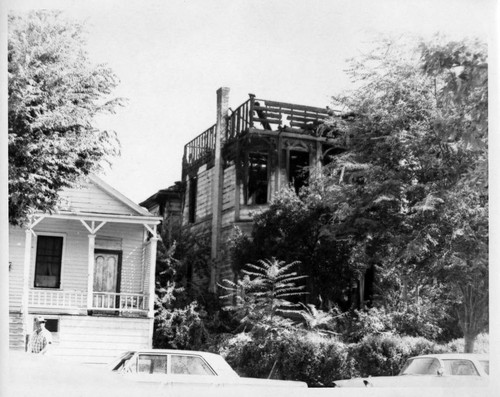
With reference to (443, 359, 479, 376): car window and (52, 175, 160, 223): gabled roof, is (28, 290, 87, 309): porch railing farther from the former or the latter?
(443, 359, 479, 376): car window

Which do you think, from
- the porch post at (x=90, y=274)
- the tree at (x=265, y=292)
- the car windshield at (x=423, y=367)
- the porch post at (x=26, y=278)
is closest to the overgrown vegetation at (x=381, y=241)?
the tree at (x=265, y=292)

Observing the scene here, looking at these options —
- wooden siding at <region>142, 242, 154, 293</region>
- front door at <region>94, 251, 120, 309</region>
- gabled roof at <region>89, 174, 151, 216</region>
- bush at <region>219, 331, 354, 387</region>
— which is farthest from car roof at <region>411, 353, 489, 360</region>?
gabled roof at <region>89, 174, 151, 216</region>

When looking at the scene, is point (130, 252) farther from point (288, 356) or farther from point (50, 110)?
point (288, 356)

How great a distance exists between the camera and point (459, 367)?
7.93 meters

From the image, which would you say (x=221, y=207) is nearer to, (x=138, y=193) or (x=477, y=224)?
(x=138, y=193)

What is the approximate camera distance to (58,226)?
25.6 feet

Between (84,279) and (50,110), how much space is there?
5.54 ft

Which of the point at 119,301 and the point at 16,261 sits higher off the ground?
the point at 16,261

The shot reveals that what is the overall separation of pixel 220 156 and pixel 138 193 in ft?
2.89

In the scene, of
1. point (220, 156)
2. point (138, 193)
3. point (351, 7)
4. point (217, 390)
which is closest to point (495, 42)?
point (351, 7)

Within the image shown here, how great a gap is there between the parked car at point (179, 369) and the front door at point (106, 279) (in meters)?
0.64

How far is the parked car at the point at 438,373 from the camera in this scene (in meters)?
7.82

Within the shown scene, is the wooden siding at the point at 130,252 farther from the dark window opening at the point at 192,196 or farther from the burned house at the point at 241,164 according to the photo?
the dark window opening at the point at 192,196

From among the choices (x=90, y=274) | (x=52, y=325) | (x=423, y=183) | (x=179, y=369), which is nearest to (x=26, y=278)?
(x=52, y=325)
